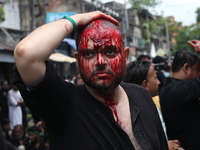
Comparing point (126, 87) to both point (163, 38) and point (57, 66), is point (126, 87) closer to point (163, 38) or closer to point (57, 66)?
point (57, 66)

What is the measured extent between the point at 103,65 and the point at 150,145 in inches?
23.5

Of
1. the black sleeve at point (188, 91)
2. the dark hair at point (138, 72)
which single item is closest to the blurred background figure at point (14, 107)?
the dark hair at point (138, 72)

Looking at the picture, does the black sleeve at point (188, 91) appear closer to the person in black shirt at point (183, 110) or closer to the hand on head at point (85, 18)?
the person in black shirt at point (183, 110)

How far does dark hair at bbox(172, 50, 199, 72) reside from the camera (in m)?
3.15

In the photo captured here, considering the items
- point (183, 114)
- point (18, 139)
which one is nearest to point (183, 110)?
point (183, 114)

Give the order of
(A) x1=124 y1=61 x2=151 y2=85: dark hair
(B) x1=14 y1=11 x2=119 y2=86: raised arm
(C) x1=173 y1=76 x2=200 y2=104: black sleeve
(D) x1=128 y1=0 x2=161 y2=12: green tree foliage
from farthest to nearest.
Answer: (D) x1=128 y1=0 x2=161 y2=12: green tree foliage < (A) x1=124 y1=61 x2=151 y2=85: dark hair < (C) x1=173 y1=76 x2=200 y2=104: black sleeve < (B) x1=14 y1=11 x2=119 y2=86: raised arm

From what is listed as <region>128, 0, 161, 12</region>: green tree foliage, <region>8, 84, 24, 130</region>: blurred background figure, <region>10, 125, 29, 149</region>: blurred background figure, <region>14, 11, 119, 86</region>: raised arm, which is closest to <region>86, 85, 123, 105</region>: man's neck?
<region>14, 11, 119, 86</region>: raised arm

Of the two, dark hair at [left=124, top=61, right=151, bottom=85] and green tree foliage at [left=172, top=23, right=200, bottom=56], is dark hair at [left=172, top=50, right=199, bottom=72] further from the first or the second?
green tree foliage at [left=172, top=23, right=200, bottom=56]

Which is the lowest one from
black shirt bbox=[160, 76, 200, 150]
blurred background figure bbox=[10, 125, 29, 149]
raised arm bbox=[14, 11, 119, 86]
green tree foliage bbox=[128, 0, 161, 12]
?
blurred background figure bbox=[10, 125, 29, 149]

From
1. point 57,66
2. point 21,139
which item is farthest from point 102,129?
point 57,66

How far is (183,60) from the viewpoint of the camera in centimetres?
316

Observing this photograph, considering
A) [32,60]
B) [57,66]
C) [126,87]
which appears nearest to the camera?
[32,60]

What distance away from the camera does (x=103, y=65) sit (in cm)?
165

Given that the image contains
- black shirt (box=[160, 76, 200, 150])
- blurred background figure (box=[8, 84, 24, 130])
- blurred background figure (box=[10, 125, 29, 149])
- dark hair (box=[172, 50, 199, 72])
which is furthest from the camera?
blurred background figure (box=[8, 84, 24, 130])
